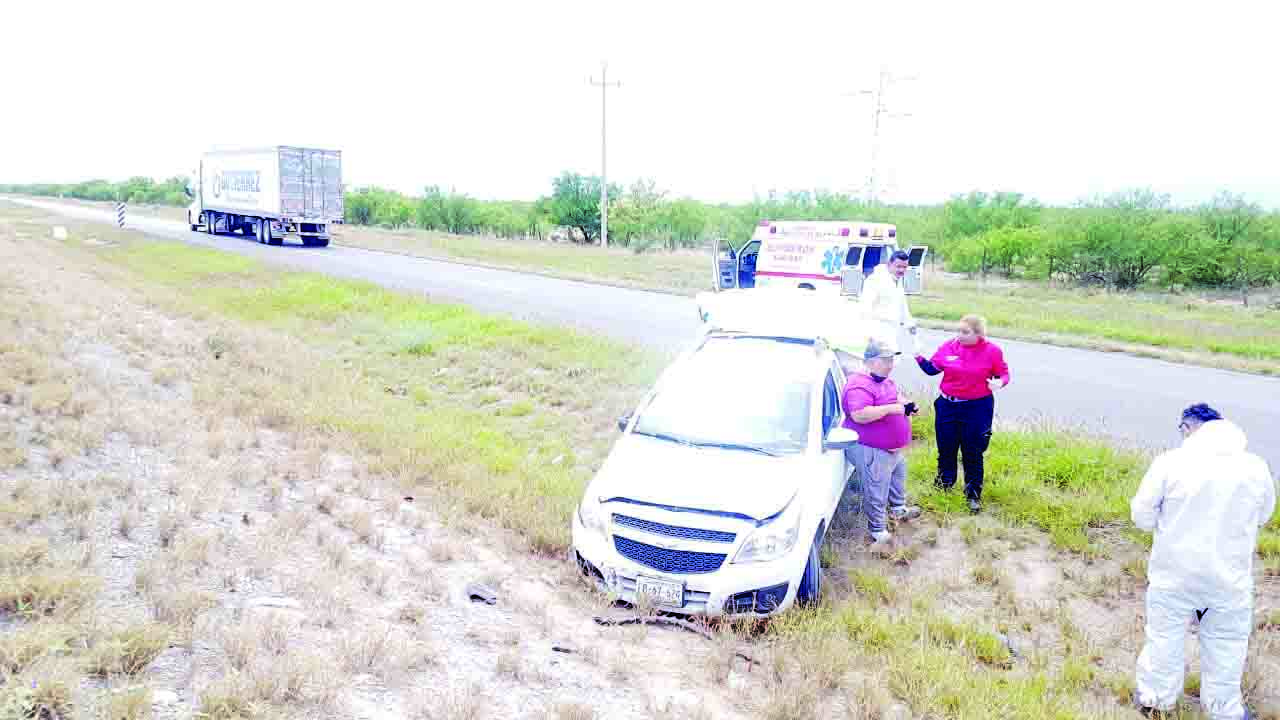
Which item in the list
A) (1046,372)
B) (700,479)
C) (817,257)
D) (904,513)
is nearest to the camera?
(700,479)

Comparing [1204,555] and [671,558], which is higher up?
[1204,555]

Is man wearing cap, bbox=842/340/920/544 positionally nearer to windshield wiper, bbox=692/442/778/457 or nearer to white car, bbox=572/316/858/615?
white car, bbox=572/316/858/615

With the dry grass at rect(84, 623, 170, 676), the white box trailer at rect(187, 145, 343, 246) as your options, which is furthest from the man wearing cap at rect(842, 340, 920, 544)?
the white box trailer at rect(187, 145, 343, 246)

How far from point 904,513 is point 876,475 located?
0.65 metres

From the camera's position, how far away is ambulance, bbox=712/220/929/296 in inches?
650

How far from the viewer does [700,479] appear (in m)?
5.81

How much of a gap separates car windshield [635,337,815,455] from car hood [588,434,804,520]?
150mm

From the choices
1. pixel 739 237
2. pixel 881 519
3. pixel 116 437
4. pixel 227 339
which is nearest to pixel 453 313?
pixel 227 339

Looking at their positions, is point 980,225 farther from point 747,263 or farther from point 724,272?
point 724,272

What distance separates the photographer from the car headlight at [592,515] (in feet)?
19.1

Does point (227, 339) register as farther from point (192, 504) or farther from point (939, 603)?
point (939, 603)

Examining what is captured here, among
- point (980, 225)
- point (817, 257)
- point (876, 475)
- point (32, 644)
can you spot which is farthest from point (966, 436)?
point (980, 225)

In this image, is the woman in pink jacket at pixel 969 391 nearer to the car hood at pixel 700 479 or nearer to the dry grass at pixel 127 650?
the car hood at pixel 700 479

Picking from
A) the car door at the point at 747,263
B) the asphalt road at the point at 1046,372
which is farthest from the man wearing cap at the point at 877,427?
the car door at the point at 747,263
